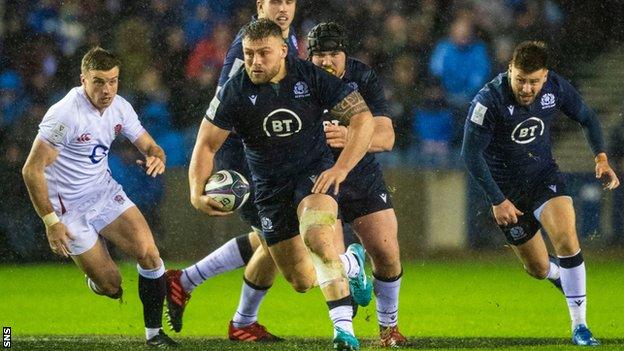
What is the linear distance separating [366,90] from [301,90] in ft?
3.90

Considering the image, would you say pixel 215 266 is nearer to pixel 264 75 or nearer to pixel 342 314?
pixel 264 75

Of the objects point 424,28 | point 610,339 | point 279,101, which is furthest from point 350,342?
point 424,28

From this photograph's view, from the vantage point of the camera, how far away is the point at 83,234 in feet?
32.9

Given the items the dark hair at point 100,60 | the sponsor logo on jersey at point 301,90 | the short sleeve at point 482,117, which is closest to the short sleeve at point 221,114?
the sponsor logo on jersey at point 301,90

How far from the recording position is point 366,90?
10141 millimetres

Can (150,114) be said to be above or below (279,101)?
below

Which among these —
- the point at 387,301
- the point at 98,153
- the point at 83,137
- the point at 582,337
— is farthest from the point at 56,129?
the point at 582,337

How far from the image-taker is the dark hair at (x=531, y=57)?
9555mm

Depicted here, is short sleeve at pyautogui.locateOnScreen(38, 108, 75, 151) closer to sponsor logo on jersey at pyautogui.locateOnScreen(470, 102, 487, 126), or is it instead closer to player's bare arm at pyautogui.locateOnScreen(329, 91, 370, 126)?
player's bare arm at pyautogui.locateOnScreen(329, 91, 370, 126)

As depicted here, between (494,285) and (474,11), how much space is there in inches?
178

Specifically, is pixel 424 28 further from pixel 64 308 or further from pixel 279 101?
pixel 279 101

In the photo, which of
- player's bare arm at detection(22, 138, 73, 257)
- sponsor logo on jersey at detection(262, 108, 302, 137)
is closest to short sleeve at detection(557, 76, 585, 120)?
sponsor logo on jersey at detection(262, 108, 302, 137)

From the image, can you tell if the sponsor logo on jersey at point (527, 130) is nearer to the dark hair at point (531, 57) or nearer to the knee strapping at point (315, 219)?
the dark hair at point (531, 57)

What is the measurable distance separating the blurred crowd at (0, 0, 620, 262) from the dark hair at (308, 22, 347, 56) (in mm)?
5819
